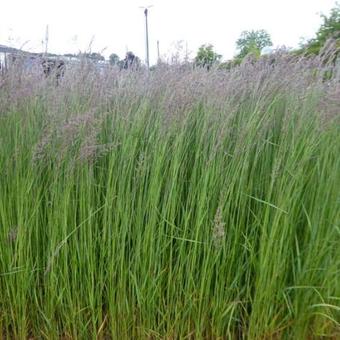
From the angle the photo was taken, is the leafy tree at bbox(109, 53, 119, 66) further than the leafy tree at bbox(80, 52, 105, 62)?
Yes

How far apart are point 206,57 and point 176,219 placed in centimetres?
143

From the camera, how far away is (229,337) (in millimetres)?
1804

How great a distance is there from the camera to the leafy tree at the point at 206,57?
98.6 inches

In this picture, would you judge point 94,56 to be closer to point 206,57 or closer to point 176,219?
point 206,57

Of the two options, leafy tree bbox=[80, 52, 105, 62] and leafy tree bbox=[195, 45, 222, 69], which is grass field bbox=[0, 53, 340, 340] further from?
leafy tree bbox=[195, 45, 222, 69]

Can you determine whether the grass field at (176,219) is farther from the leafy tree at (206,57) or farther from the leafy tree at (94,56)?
the leafy tree at (206,57)

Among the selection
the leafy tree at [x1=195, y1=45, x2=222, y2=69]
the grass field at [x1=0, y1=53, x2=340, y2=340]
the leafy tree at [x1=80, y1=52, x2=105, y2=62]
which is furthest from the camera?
the leafy tree at [x1=195, y1=45, x2=222, y2=69]

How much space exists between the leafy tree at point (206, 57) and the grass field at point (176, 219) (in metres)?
0.55

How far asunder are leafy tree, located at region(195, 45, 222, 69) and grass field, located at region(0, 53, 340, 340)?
0.55 meters

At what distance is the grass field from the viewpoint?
1.80 meters

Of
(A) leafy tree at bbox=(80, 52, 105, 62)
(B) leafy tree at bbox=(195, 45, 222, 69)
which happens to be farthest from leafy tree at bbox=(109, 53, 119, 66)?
(B) leafy tree at bbox=(195, 45, 222, 69)

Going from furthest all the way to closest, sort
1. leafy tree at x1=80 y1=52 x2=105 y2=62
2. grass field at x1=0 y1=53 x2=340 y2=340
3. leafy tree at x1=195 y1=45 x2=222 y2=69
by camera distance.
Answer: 1. leafy tree at x1=195 y1=45 x2=222 y2=69
2. leafy tree at x1=80 y1=52 x2=105 y2=62
3. grass field at x1=0 y1=53 x2=340 y2=340

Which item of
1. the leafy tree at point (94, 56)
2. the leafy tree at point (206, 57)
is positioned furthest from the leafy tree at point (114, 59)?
the leafy tree at point (206, 57)

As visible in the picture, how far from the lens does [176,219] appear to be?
1917mm
